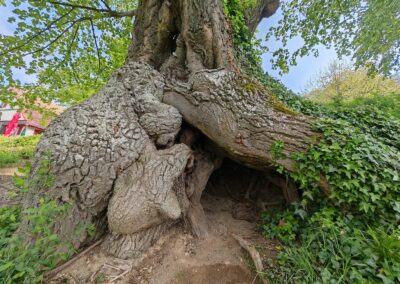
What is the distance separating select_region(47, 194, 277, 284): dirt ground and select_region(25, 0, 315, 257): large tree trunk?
148 mm

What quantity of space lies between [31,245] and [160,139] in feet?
5.77

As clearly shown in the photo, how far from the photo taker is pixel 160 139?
2.78 m

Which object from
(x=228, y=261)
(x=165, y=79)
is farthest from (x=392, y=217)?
(x=165, y=79)

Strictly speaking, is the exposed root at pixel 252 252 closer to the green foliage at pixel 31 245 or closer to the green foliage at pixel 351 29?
the green foliage at pixel 31 245

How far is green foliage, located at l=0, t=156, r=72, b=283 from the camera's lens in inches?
62.5

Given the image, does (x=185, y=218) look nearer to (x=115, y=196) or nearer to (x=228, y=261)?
(x=228, y=261)

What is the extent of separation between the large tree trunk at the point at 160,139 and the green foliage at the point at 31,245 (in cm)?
15

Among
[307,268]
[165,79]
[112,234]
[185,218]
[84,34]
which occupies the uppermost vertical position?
[84,34]

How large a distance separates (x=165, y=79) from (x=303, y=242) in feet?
10.2

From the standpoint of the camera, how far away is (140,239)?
240cm

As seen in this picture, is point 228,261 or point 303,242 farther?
point 228,261

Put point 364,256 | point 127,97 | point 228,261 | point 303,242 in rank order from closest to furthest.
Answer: point 364,256 → point 303,242 → point 228,261 → point 127,97

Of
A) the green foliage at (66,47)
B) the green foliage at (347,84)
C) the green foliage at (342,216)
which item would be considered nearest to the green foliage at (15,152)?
the green foliage at (66,47)

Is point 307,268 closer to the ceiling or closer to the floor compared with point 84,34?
closer to the floor
